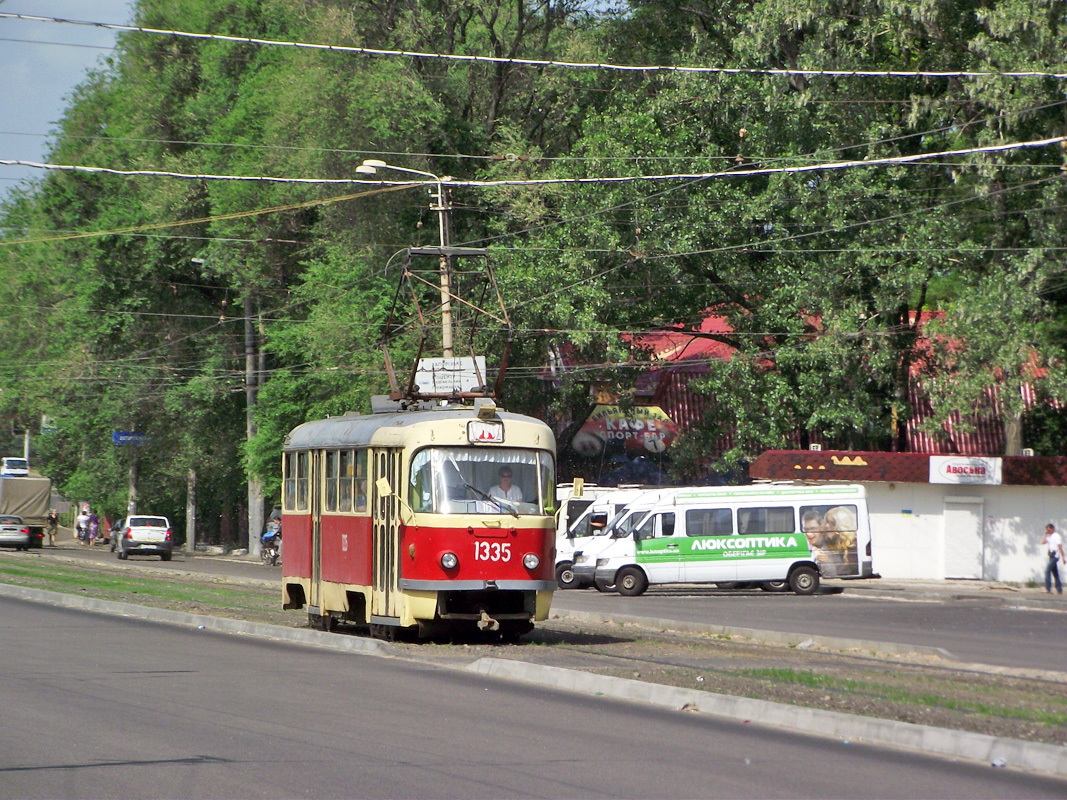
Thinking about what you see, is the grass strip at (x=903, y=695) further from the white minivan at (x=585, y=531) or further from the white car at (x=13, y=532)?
the white car at (x=13, y=532)

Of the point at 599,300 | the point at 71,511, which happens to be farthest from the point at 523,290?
the point at 71,511

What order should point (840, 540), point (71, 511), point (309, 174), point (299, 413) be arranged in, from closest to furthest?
1. point (840, 540)
2. point (309, 174)
3. point (299, 413)
4. point (71, 511)

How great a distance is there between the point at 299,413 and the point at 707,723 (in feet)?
112

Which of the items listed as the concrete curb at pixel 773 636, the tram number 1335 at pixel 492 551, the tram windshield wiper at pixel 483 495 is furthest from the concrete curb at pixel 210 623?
the concrete curb at pixel 773 636

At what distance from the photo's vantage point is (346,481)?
18.2 metres

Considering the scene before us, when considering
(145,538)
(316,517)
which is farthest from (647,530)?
(145,538)

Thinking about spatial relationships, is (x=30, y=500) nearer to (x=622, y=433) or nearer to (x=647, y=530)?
(x=622, y=433)

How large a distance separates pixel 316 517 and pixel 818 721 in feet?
34.8

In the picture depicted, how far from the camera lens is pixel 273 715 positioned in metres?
10.2

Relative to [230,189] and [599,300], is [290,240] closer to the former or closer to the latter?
[230,189]

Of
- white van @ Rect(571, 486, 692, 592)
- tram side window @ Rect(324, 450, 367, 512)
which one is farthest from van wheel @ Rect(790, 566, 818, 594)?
tram side window @ Rect(324, 450, 367, 512)

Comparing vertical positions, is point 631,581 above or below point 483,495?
below

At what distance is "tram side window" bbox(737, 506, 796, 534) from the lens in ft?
99.8

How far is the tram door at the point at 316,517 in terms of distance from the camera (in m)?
19.0
